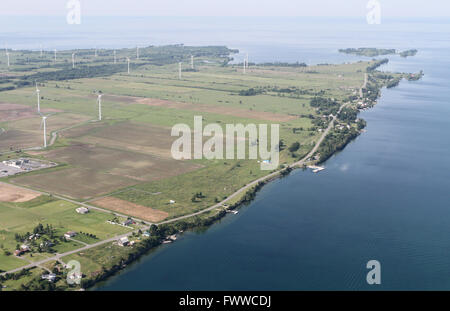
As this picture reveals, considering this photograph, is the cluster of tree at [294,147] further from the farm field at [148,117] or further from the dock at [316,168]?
the dock at [316,168]

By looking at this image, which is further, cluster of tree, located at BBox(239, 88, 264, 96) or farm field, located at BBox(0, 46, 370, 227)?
cluster of tree, located at BBox(239, 88, 264, 96)

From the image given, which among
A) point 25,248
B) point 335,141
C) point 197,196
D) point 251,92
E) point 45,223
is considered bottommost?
point 25,248

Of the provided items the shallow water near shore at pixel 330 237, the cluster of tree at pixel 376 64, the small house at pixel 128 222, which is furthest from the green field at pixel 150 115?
the shallow water near shore at pixel 330 237

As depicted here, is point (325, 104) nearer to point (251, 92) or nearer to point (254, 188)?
point (251, 92)

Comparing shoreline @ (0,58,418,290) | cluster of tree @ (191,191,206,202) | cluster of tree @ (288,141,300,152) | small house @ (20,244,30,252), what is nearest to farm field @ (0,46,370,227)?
cluster of tree @ (191,191,206,202)

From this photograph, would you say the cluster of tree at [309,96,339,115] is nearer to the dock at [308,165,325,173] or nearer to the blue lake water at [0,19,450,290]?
the blue lake water at [0,19,450,290]

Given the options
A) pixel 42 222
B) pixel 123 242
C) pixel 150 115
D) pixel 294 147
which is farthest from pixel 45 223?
pixel 150 115

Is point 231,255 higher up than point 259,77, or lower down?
lower down

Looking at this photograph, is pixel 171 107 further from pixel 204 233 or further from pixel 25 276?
pixel 25 276

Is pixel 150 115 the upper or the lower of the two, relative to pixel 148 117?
upper

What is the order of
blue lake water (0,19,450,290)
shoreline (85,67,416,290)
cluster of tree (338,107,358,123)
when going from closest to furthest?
1. blue lake water (0,19,450,290)
2. shoreline (85,67,416,290)
3. cluster of tree (338,107,358,123)

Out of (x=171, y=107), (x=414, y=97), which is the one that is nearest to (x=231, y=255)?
(x=171, y=107)
